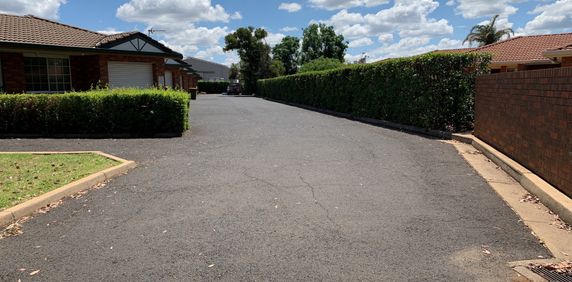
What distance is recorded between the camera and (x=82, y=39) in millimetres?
22375

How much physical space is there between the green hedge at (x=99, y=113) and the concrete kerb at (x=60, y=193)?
4374 mm

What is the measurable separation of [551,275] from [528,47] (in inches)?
1148

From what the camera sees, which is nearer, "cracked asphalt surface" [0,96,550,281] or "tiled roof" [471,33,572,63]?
"cracked asphalt surface" [0,96,550,281]

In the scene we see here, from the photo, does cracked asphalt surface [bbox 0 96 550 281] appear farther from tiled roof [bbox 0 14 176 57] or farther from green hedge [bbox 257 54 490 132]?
tiled roof [bbox 0 14 176 57]

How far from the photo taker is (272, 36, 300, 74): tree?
291ft

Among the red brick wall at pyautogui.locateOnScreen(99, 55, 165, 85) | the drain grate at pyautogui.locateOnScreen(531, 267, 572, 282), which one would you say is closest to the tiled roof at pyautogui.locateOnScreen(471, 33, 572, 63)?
the red brick wall at pyautogui.locateOnScreen(99, 55, 165, 85)

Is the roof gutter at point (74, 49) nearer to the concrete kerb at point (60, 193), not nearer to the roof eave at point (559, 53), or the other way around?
the concrete kerb at point (60, 193)

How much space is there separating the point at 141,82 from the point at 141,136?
1216 centimetres

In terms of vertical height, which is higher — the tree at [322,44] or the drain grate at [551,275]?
the tree at [322,44]

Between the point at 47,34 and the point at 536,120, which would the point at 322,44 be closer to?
the point at 47,34

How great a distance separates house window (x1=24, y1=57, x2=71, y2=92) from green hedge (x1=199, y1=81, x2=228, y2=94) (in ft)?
165

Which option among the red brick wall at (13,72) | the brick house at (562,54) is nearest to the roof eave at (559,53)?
the brick house at (562,54)

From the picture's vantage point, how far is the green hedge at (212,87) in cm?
7256

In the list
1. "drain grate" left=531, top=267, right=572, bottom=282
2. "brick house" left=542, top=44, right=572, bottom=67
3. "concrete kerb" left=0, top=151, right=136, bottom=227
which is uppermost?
"brick house" left=542, top=44, right=572, bottom=67
